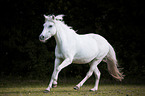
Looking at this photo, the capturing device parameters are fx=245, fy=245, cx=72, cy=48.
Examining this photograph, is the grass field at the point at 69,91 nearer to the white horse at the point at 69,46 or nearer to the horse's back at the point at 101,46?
the white horse at the point at 69,46

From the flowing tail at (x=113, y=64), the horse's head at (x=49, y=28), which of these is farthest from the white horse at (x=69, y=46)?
the flowing tail at (x=113, y=64)

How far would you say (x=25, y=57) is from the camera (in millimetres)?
12859

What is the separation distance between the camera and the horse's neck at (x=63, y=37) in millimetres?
6895

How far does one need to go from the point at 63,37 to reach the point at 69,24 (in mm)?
5558

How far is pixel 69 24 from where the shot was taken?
40.8 ft

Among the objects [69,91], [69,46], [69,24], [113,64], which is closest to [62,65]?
[69,46]

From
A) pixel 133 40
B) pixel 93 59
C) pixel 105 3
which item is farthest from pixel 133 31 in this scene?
pixel 93 59

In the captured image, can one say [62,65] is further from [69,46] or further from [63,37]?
[63,37]

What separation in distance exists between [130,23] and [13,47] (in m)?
6.21

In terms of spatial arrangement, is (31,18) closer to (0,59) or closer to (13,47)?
(13,47)

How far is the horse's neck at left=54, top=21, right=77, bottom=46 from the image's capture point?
689 cm

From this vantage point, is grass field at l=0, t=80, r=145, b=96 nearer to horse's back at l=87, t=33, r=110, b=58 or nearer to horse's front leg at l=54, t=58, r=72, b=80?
horse's front leg at l=54, t=58, r=72, b=80

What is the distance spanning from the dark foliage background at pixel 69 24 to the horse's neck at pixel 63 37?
5.10 metres

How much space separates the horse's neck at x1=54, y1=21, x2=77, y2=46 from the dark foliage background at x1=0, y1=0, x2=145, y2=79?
5.10 m
